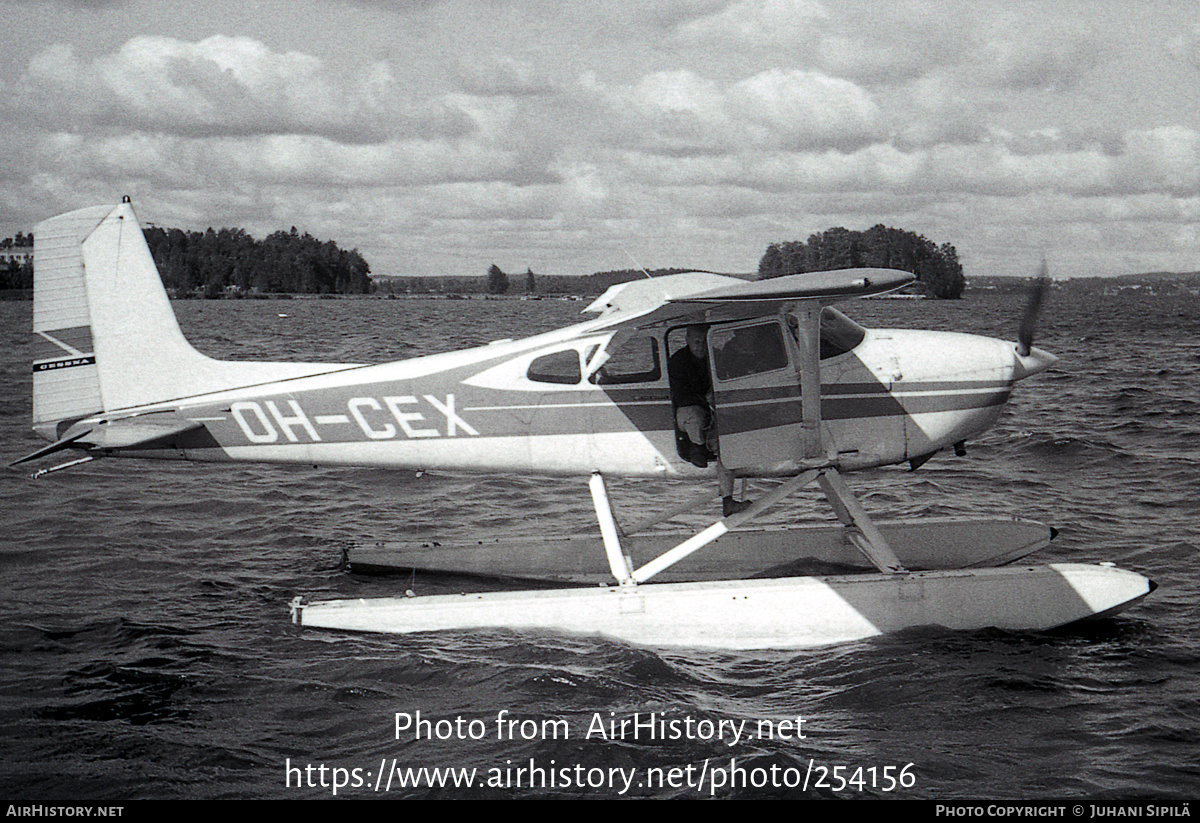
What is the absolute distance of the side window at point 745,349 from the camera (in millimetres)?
8008

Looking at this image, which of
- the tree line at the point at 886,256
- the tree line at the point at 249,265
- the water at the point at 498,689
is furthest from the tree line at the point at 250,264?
the water at the point at 498,689

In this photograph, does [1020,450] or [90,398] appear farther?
[1020,450]

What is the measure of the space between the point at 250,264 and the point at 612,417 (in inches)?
5719

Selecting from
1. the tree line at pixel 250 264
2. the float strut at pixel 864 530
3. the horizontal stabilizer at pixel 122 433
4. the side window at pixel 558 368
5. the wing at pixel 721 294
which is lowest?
the float strut at pixel 864 530

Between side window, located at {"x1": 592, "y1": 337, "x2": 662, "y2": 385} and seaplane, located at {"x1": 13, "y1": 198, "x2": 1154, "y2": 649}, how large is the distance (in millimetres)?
18

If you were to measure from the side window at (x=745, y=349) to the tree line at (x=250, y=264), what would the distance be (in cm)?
14017

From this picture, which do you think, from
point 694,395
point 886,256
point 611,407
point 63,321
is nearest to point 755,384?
point 694,395

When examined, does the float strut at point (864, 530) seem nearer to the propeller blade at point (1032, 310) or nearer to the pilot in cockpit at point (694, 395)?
the pilot in cockpit at point (694, 395)

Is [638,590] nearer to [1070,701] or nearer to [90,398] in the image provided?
[1070,701]

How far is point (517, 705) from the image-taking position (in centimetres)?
665

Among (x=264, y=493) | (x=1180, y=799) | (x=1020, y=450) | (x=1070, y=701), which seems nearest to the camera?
(x=1180, y=799)

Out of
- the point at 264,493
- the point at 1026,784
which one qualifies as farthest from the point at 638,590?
the point at 264,493

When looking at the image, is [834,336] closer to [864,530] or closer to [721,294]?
[864,530]

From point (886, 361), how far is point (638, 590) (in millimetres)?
2669
